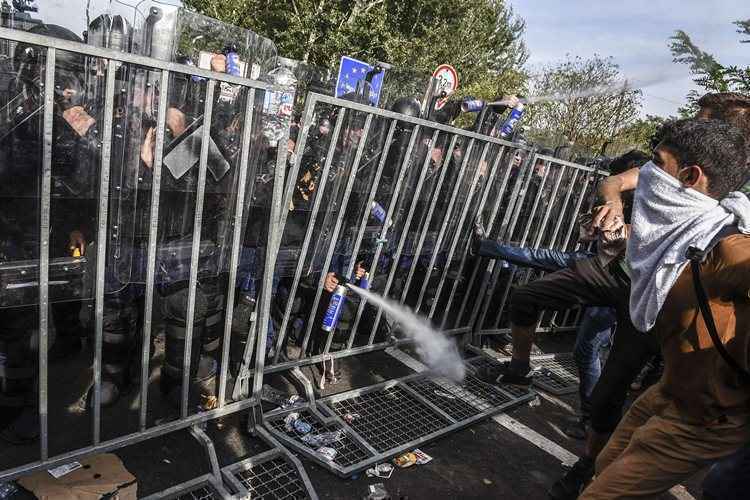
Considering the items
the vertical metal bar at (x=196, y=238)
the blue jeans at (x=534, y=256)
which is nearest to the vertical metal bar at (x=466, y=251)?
Result: the blue jeans at (x=534, y=256)

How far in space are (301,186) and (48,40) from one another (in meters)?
1.66

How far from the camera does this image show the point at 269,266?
3131mm

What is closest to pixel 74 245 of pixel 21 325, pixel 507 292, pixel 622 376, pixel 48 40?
pixel 21 325

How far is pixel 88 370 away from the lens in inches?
147

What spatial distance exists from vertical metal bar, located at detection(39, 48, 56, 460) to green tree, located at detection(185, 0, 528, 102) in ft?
49.6

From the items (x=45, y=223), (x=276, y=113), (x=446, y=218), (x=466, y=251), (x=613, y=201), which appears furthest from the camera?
(x=466, y=251)

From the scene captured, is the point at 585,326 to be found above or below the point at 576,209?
below

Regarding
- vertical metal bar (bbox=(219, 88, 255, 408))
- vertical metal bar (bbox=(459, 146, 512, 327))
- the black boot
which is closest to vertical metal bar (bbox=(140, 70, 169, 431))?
the black boot

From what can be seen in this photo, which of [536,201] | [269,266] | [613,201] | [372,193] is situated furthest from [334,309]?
[536,201]

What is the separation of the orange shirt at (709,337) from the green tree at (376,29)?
15.3 m

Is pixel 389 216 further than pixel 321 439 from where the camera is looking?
Yes

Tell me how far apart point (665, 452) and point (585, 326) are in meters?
2.09

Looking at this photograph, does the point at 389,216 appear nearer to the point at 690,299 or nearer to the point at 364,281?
the point at 364,281

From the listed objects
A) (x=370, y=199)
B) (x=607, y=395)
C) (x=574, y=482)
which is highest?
(x=370, y=199)
